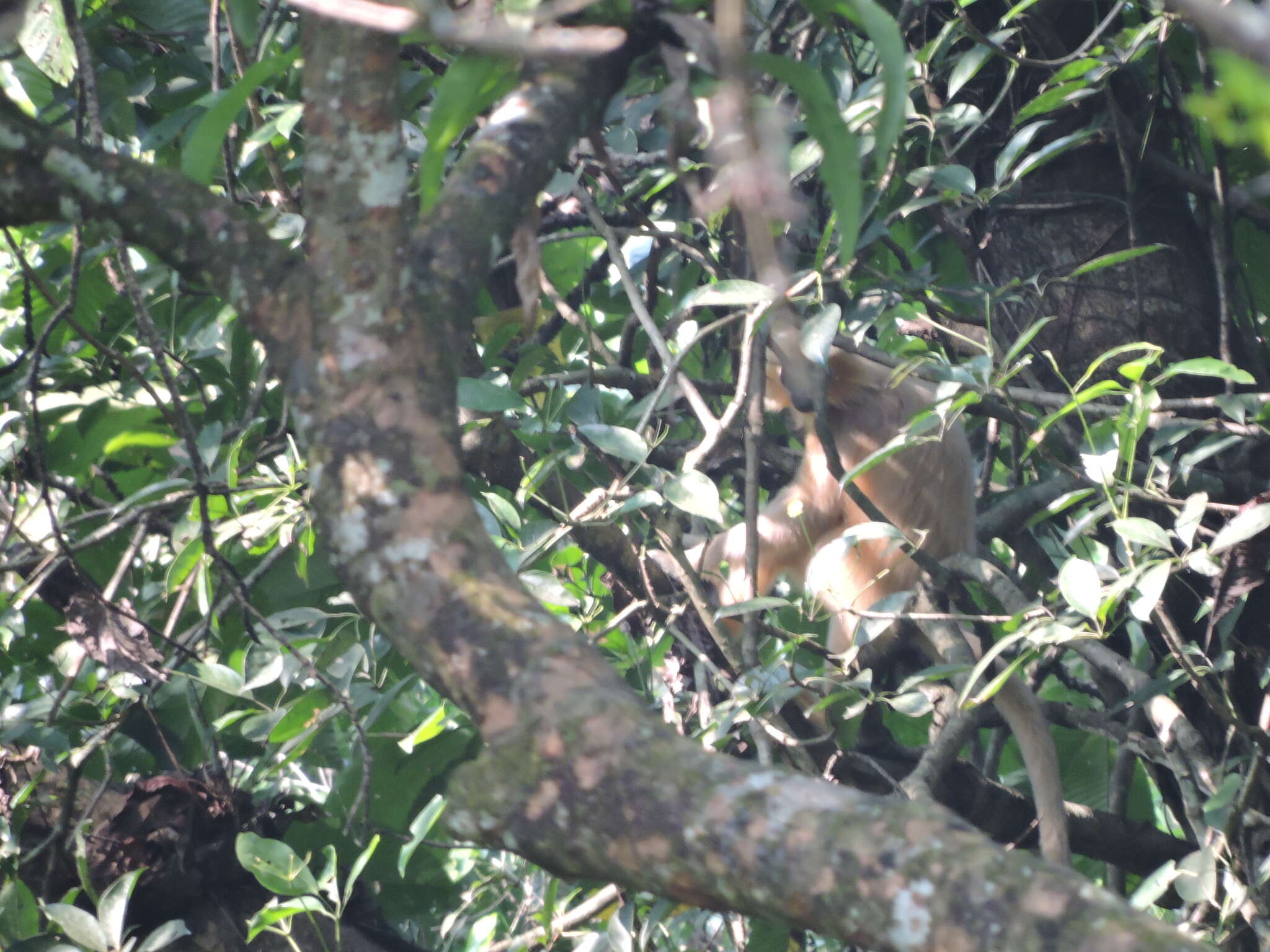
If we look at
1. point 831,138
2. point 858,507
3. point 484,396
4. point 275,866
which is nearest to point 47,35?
point 484,396

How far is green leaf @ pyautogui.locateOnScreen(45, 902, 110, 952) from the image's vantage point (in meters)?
2.06

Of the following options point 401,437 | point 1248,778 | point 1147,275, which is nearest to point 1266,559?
point 1248,778

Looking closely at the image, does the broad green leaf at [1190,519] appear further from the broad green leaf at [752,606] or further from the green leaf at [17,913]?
the green leaf at [17,913]

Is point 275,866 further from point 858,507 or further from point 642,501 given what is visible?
point 858,507

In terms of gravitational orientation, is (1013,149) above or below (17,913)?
above

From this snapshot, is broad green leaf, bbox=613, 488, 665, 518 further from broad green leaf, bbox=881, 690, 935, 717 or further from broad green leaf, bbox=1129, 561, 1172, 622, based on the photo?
broad green leaf, bbox=1129, 561, 1172, 622

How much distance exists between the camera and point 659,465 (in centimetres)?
313

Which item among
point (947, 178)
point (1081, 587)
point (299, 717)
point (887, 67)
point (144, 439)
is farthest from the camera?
point (144, 439)

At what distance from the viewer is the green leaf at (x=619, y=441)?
82.6 inches

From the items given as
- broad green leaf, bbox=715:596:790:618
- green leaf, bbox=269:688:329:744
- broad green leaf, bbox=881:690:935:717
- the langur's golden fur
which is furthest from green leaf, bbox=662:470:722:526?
the langur's golden fur

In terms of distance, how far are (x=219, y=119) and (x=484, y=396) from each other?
816 mm

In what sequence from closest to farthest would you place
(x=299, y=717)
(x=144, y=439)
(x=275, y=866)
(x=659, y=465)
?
(x=275, y=866)
(x=299, y=717)
(x=144, y=439)
(x=659, y=465)

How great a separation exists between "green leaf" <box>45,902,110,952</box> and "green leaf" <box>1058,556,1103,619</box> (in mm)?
1779

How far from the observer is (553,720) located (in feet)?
2.77
